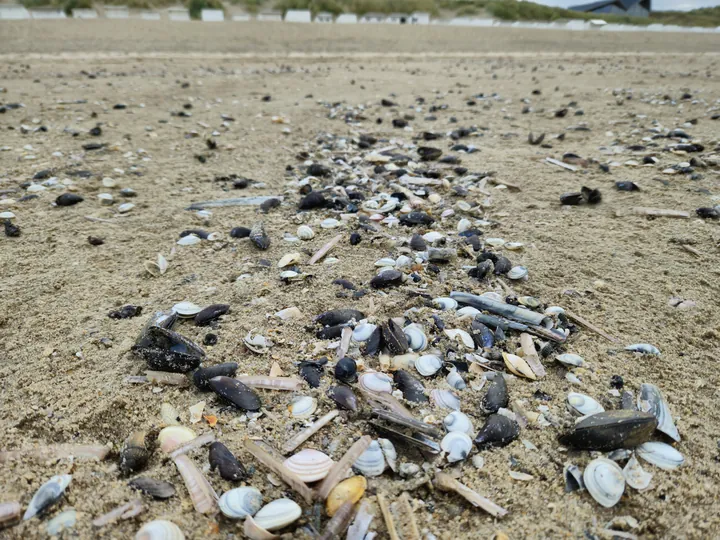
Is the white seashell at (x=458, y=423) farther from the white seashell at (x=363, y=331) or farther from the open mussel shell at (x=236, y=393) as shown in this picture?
the open mussel shell at (x=236, y=393)

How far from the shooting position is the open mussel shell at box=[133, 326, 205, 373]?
1994 mm

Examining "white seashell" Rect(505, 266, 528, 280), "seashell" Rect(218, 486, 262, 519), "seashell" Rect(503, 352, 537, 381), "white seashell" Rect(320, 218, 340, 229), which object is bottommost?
"seashell" Rect(218, 486, 262, 519)

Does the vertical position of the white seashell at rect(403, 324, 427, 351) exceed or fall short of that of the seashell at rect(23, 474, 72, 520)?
it exceeds it

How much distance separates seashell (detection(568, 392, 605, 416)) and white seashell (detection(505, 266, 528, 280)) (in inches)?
39.6

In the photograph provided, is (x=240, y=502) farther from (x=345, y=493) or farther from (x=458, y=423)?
(x=458, y=423)

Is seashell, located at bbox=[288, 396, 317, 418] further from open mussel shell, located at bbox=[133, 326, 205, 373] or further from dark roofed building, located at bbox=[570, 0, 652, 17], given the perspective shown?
dark roofed building, located at bbox=[570, 0, 652, 17]

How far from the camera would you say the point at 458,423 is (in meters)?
1.73

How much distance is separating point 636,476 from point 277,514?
1.27 meters

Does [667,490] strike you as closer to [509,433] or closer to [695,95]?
[509,433]

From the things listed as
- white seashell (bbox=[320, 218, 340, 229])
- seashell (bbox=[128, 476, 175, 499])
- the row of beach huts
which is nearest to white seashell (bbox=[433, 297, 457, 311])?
white seashell (bbox=[320, 218, 340, 229])

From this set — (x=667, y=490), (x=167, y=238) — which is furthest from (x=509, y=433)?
(x=167, y=238)

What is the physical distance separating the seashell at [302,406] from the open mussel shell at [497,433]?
68cm

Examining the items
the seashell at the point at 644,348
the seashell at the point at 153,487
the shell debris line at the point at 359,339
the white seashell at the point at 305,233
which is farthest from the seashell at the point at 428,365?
the white seashell at the point at 305,233

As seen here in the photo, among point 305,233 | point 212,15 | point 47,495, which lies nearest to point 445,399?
point 47,495
